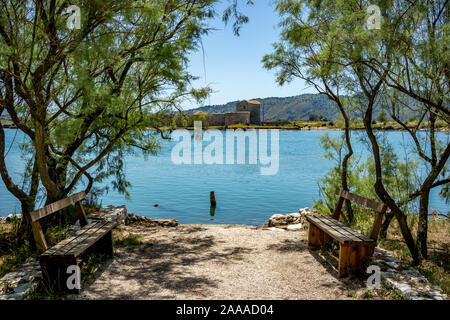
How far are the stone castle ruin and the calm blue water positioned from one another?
86.7ft

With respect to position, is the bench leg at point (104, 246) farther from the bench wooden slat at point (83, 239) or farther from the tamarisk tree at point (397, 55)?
the tamarisk tree at point (397, 55)

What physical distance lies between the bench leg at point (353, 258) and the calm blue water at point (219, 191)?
355 centimetres

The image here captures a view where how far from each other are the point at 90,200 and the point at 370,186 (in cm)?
609

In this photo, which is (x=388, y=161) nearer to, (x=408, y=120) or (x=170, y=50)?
(x=408, y=120)

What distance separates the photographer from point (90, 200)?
27.8 ft

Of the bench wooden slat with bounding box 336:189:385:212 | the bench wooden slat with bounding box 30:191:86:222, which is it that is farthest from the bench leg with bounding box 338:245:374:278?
the bench wooden slat with bounding box 30:191:86:222

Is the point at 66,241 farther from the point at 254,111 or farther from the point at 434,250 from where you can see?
the point at 254,111

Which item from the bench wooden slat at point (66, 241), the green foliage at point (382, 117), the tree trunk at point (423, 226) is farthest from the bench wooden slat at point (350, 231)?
the bench wooden slat at point (66, 241)

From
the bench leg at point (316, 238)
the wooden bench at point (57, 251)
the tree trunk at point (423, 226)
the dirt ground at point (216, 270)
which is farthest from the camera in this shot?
the bench leg at point (316, 238)

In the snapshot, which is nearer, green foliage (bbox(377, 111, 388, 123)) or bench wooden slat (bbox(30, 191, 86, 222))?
bench wooden slat (bbox(30, 191, 86, 222))

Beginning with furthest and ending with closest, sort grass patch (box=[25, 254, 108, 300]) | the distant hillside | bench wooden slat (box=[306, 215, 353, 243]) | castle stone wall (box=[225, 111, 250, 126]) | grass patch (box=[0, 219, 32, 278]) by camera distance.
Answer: the distant hillside, castle stone wall (box=[225, 111, 250, 126]), grass patch (box=[0, 219, 32, 278]), bench wooden slat (box=[306, 215, 353, 243]), grass patch (box=[25, 254, 108, 300])

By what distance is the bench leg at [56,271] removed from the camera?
12.9 ft

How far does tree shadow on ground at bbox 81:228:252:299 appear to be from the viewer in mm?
4195

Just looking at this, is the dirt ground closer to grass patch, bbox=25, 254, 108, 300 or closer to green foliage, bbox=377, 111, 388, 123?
grass patch, bbox=25, 254, 108, 300
